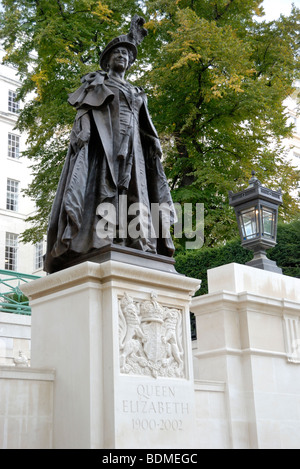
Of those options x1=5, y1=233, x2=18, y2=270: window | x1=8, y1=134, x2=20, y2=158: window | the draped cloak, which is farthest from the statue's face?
x1=8, y1=134, x2=20, y2=158: window

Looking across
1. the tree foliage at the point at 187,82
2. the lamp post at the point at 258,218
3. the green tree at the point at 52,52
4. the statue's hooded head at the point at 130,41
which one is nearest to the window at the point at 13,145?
the tree foliage at the point at 187,82

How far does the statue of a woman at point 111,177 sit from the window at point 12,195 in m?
32.9

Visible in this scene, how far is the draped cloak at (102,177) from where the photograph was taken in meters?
6.00

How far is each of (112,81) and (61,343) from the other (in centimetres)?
294

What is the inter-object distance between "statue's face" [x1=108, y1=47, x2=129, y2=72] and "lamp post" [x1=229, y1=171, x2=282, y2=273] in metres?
3.96

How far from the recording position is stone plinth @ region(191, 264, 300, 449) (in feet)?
25.3

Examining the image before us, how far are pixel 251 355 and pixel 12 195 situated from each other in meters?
33.0

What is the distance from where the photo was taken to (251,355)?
7.96m

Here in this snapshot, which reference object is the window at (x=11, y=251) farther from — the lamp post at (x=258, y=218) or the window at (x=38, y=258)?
the lamp post at (x=258, y=218)

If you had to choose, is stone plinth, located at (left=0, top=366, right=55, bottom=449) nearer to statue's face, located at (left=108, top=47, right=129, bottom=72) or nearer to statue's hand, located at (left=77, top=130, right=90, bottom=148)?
statue's hand, located at (left=77, top=130, right=90, bottom=148)

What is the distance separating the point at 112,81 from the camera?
673 centimetres

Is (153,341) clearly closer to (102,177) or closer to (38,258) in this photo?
(102,177)
